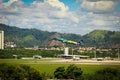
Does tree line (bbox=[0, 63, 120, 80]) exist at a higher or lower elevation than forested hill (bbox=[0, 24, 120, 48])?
lower

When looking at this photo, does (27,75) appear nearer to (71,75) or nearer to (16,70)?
(16,70)

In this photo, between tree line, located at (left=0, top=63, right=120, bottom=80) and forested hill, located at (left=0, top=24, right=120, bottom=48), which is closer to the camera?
tree line, located at (left=0, top=63, right=120, bottom=80)

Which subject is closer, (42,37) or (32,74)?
(32,74)

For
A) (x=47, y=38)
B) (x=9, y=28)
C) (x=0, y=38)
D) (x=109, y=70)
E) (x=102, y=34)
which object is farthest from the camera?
(x=47, y=38)

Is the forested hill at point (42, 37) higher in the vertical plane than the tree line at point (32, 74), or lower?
higher

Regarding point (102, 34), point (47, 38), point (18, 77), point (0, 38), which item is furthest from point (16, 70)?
point (47, 38)

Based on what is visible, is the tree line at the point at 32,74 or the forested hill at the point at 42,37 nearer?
the tree line at the point at 32,74

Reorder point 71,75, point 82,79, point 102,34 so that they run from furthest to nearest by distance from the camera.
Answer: point 102,34 < point 71,75 < point 82,79

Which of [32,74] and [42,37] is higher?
[42,37]
